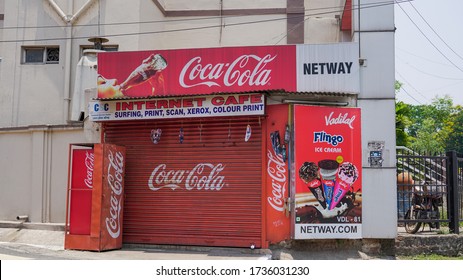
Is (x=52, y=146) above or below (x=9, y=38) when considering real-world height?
below

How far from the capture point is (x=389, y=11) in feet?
39.5

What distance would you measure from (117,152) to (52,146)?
307 centimetres

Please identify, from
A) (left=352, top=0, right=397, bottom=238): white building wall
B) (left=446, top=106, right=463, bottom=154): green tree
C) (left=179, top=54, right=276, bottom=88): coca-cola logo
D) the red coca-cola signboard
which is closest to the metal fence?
(left=352, top=0, right=397, bottom=238): white building wall

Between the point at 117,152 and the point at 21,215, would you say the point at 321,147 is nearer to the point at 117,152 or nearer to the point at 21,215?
the point at 117,152

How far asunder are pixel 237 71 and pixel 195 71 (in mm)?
994

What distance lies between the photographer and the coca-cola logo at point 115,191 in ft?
39.4

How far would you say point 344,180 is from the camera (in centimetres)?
1166

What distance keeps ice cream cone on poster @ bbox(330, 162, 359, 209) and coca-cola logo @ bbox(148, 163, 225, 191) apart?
8.29 ft

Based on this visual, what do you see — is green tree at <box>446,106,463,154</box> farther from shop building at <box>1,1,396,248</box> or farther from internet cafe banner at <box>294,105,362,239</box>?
internet cafe banner at <box>294,105,362,239</box>

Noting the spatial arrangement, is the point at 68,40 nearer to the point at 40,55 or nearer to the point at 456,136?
the point at 40,55

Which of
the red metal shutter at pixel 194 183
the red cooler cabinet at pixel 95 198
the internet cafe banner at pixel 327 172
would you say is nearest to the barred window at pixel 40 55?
the red metal shutter at pixel 194 183

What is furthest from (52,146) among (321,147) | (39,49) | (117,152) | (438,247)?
(438,247)

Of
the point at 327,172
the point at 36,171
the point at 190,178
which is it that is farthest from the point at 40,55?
the point at 327,172

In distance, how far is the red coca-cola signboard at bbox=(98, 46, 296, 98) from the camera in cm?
1207
